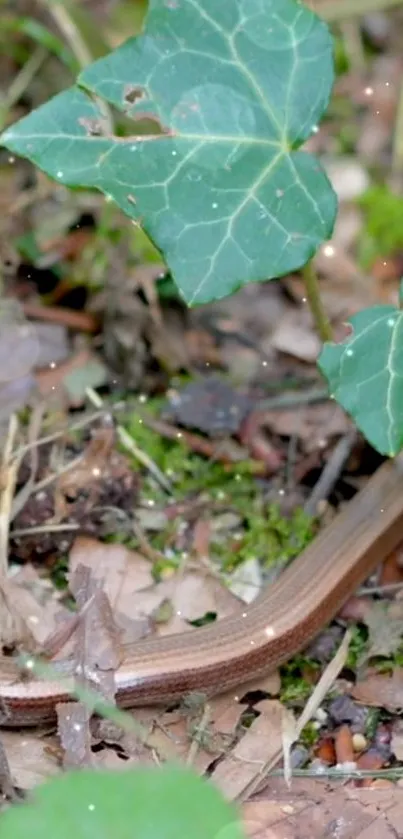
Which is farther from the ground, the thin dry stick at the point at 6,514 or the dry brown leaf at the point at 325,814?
the thin dry stick at the point at 6,514

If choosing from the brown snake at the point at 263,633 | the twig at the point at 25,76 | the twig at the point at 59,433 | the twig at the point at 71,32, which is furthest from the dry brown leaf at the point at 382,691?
the twig at the point at 25,76

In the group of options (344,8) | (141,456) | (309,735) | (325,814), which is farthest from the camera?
(344,8)

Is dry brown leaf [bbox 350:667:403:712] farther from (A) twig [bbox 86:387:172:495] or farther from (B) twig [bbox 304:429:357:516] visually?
(A) twig [bbox 86:387:172:495]

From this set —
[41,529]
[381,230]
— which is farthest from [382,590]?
[381,230]

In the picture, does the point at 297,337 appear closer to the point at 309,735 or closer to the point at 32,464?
the point at 32,464

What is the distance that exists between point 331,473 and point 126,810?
1.73 meters

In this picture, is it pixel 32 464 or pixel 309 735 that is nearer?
pixel 309 735

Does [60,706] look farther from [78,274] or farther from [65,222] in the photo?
[65,222]

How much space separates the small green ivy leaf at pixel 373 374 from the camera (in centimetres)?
209

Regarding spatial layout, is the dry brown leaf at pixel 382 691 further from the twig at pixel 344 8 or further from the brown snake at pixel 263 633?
the twig at pixel 344 8

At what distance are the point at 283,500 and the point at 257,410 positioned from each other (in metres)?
0.32

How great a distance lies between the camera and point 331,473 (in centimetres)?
284

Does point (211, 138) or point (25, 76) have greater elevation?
point (211, 138)

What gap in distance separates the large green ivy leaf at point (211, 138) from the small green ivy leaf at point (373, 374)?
186 mm
